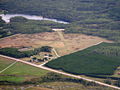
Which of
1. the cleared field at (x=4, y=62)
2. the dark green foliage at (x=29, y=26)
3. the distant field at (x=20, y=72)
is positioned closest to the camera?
the distant field at (x=20, y=72)

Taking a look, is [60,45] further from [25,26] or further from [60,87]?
[60,87]

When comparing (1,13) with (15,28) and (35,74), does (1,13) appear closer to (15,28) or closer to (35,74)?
(15,28)

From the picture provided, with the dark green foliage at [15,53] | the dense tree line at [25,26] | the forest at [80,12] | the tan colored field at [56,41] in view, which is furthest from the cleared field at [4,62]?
the forest at [80,12]

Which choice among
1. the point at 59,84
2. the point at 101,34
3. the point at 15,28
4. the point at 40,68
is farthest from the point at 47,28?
the point at 59,84

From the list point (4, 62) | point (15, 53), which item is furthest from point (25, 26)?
point (4, 62)

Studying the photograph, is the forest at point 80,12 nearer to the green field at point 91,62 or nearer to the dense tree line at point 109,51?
the dense tree line at point 109,51

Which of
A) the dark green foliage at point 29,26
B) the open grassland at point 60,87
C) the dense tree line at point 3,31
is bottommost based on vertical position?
the open grassland at point 60,87
